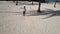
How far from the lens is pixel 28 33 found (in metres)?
12.2

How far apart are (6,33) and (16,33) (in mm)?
725

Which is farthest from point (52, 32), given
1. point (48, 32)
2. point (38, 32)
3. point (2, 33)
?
point (2, 33)

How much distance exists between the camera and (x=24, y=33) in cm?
1220

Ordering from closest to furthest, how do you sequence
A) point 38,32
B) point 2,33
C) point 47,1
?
point 2,33, point 38,32, point 47,1

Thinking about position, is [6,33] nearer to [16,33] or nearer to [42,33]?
[16,33]

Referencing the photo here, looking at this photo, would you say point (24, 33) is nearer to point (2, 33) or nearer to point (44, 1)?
point (2, 33)

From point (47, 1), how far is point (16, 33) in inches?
1463

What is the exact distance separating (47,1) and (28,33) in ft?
121

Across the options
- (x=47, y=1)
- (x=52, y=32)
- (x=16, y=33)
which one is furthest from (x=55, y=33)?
(x=47, y=1)

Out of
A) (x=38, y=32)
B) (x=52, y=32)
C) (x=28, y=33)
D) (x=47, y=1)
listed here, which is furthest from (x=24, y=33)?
(x=47, y=1)

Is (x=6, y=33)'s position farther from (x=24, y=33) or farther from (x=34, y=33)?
(x=34, y=33)

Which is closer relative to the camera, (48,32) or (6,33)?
(6,33)

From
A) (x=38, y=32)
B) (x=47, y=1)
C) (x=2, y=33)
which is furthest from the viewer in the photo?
(x=47, y=1)

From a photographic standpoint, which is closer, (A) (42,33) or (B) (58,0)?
(A) (42,33)
